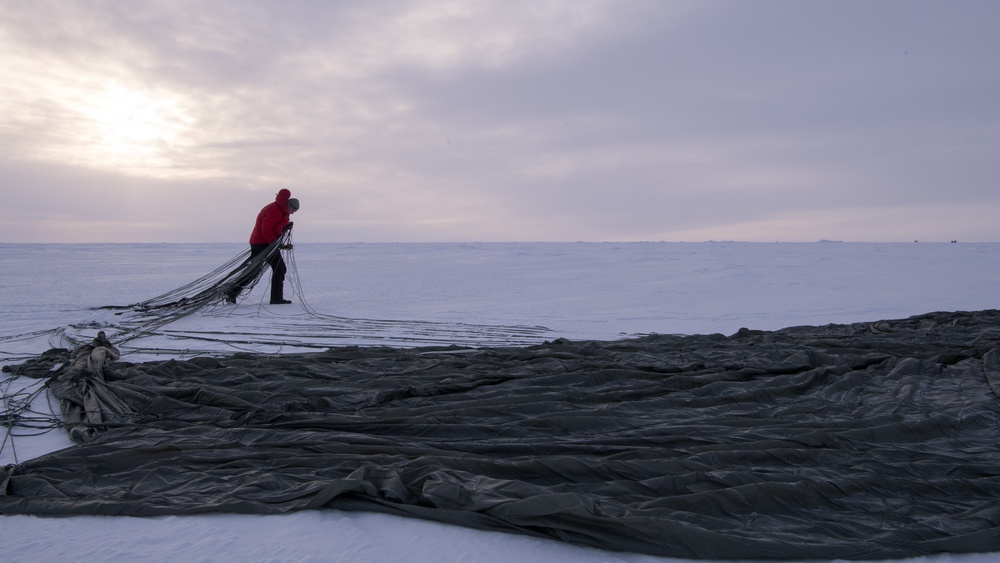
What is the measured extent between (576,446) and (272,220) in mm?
7076

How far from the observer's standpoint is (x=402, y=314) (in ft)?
27.8

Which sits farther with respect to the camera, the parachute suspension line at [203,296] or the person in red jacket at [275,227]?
the person in red jacket at [275,227]

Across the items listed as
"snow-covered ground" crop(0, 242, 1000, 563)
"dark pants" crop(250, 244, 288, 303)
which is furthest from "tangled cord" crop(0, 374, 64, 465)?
"dark pants" crop(250, 244, 288, 303)

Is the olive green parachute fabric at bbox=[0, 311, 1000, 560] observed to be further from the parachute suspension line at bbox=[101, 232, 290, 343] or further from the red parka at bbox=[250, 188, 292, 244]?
the red parka at bbox=[250, 188, 292, 244]

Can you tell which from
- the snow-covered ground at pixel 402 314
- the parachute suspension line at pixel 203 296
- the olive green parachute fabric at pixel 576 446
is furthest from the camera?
the parachute suspension line at pixel 203 296

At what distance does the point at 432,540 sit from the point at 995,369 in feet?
12.7

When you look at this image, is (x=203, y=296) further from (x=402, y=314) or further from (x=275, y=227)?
(x=402, y=314)

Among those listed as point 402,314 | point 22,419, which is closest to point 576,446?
point 22,419

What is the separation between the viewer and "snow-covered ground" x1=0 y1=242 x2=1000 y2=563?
2.12 metres

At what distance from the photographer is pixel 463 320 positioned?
7.91 meters

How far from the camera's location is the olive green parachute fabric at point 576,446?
2.23m

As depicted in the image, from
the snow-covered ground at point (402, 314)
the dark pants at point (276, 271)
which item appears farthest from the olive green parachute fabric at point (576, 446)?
the dark pants at point (276, 271)

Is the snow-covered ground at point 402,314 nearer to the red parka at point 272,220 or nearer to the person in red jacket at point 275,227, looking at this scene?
the person in red jacket at point 275,227

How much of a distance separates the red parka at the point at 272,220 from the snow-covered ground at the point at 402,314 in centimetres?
89
